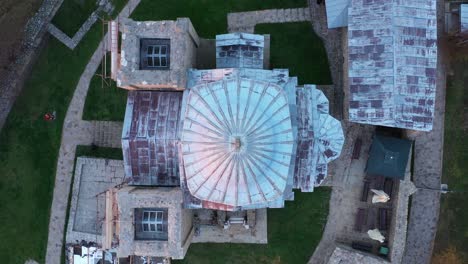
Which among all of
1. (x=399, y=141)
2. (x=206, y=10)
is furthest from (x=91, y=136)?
(x=399, y=141)

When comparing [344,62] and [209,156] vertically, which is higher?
[344,62]

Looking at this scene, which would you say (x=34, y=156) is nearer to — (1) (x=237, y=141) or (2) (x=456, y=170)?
(1) (x=237, y=141)

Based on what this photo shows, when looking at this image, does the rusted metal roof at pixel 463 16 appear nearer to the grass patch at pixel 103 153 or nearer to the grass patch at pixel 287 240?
the grass patch at pixel 287 240

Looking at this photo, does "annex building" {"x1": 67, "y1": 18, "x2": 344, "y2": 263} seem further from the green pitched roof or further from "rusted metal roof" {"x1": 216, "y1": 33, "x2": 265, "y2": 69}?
the green pitched roof

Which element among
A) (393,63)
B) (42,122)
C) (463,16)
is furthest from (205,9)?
(463,16)

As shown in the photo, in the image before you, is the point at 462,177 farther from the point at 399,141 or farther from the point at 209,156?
the point at 209,156

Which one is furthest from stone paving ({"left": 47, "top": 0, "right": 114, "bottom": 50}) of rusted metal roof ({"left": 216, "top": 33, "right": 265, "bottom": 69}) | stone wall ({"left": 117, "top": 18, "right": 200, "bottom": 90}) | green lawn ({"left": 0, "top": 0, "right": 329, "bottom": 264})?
rusted metal roof ({"left": 216, "top": 33, "right": 265, "bottom": 69})
